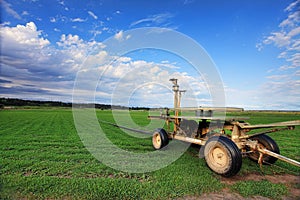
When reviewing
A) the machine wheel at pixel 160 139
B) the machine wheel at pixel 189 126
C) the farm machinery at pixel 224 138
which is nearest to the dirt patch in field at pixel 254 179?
the farm machinery at pixel 224 138

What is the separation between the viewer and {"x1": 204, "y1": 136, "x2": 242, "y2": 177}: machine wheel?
16.1 ft

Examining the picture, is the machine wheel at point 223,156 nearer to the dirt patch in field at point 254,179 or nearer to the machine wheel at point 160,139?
the dirt patch in field at point 254,179

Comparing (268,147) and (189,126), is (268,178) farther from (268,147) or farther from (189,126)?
(189,126)

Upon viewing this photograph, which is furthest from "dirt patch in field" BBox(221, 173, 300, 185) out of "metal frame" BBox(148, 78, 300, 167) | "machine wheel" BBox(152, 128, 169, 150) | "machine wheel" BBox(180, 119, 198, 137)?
"machine wheel" BBox(152, 128, 169, 150)

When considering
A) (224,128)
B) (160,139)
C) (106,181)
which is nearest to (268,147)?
(224,128)

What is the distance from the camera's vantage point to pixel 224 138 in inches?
210

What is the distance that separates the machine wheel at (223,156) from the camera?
4906mm

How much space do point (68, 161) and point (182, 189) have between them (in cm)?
377

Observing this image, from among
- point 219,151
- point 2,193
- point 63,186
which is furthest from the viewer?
point 219,151

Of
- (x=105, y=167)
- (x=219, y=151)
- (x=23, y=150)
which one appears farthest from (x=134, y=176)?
(x=23, y=150)

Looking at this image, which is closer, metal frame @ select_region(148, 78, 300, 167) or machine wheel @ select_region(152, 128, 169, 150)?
metal frame @ select_region(148, 78, 300, 167)

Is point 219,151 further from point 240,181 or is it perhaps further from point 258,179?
point 258,179

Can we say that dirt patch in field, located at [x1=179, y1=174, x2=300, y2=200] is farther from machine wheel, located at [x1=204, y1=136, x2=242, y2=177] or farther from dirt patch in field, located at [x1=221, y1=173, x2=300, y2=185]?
machine wheel, located at [x1=204, y1=136, x2=242, y2=177]

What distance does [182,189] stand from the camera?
434 centimetres
